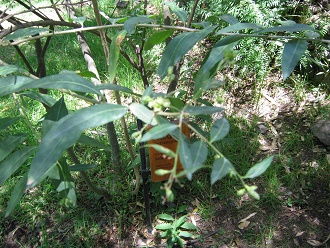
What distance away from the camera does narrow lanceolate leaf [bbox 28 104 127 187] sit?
2.48 feet

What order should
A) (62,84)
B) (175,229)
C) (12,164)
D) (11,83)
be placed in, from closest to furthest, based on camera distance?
(62,84), (11,83), (12,164), (175,229)

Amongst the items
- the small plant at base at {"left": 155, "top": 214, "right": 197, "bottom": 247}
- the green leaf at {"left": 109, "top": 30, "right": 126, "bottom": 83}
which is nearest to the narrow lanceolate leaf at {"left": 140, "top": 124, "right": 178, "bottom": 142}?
the green leaf at {"left": 109, "top": 30, "right": 126, "bottom": 83}

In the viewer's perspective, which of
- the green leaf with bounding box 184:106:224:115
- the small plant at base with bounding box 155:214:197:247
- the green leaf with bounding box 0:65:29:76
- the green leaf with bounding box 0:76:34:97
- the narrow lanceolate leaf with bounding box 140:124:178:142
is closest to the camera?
the narrow lanceolate leaf with bounding box 140:124:178:142

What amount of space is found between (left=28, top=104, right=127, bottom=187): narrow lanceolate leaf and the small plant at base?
3.76 ft

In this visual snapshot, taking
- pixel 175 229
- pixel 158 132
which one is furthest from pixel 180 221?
pixel 158 132

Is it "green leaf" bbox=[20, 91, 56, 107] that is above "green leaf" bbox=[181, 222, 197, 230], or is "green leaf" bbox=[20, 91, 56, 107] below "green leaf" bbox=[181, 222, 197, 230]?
above

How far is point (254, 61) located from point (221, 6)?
2.01 ft

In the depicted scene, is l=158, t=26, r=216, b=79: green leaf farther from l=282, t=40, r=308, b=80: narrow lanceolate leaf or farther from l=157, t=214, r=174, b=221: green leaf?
l=157, t=214, r=174, b=221: green leaf

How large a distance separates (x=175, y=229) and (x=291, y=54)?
122 cm

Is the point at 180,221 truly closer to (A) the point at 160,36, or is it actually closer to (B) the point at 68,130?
(A) the point at 160,36

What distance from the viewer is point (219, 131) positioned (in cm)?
78

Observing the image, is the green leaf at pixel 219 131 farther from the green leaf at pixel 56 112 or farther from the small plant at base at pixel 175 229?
the small plant at base at pixel 175 229

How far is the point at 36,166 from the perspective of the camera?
0.81 meters

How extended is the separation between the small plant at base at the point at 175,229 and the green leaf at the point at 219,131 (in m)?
1.17
